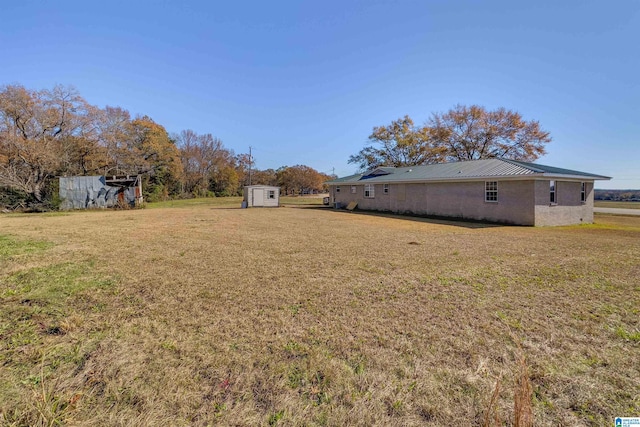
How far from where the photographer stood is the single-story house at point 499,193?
1288 centimetres

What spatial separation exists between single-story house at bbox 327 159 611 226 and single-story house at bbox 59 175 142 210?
2029 cm

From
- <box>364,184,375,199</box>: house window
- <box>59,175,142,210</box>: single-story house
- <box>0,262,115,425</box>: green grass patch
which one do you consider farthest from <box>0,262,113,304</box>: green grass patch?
A: <box>59,175,142,210</box>: single-story house

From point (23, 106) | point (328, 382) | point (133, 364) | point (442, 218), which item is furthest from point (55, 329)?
point (23, 106)

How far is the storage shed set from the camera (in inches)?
991

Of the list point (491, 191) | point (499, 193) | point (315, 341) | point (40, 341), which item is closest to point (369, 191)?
point (491, 191)

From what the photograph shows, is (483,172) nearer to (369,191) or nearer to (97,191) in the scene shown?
(369,191)

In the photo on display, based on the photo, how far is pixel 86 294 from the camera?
4.31 metres

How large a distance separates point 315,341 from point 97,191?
84.9 feet

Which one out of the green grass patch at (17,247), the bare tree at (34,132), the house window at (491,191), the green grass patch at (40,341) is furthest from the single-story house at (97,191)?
the house window at (491,191)

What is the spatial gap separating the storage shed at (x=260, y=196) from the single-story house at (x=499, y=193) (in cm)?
1093

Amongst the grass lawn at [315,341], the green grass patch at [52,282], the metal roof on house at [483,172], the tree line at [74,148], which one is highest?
the tree line at [74,148]

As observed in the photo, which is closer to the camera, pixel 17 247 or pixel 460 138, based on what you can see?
pixel 17 247

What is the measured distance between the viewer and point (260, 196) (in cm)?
2575

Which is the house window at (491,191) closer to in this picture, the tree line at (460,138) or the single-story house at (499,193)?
the single-story house at (499,193)
